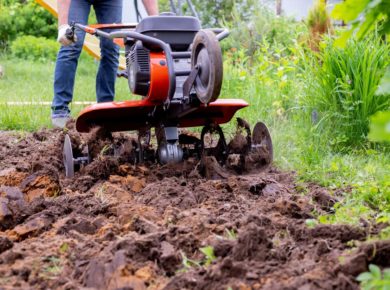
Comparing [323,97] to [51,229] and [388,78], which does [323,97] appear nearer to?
[51,229]

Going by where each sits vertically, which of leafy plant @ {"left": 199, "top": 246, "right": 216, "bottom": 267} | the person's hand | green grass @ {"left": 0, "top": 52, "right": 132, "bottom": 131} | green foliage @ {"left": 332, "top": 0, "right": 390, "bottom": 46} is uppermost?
green foliage @ {"left": 332, "top": 0, "right": 390, "bottom": 46}

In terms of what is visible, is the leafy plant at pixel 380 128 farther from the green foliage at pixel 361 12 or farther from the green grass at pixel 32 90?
the green grass at pixel 32 90

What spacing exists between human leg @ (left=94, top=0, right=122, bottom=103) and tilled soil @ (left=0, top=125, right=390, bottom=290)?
2.00m

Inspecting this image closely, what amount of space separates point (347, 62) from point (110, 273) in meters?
3.13

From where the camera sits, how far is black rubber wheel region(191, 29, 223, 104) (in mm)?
3240

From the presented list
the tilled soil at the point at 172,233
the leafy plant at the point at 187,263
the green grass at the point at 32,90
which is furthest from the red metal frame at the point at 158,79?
the green grass at the point at 32,90

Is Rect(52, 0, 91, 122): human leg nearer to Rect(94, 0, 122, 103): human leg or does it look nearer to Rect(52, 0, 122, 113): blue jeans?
Rect(52, 0, 122, 113): blue jeans

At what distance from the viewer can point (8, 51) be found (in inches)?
536

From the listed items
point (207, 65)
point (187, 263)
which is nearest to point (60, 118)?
point (207, 65)

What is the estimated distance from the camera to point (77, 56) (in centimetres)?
527

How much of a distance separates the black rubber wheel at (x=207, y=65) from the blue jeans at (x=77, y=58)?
6.39 ft

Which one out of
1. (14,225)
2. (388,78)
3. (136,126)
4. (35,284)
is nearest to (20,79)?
(136,126)

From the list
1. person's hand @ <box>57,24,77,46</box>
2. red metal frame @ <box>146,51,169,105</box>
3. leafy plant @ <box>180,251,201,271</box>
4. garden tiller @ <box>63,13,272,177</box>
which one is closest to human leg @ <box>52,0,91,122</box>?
person's hand @ <box>57,24,77,46</box>

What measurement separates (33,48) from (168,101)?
1029 cm
